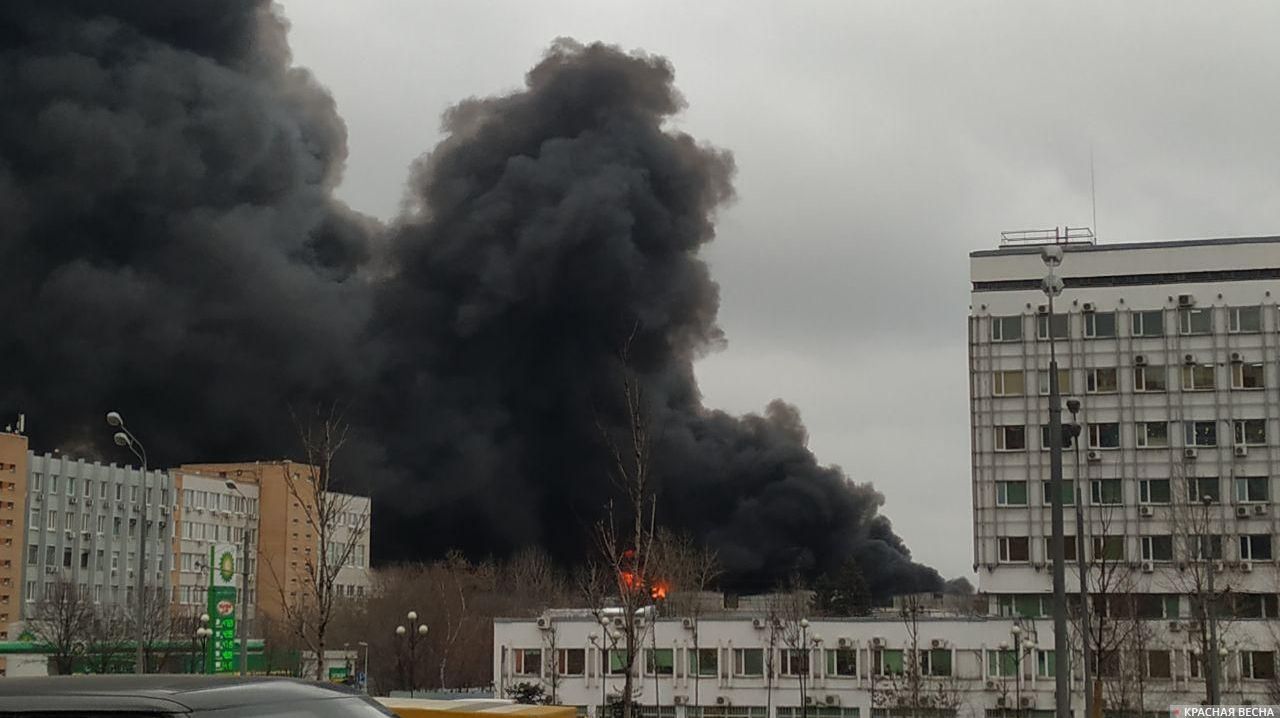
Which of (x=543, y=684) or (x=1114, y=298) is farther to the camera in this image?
(x=1114, y=298)

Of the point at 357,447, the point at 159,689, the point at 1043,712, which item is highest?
the point at 357,447

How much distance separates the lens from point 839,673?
53.8 m

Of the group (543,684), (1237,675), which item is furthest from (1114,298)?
(543,684)

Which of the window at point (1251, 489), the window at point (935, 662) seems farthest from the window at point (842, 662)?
the window at point (1251, 489)

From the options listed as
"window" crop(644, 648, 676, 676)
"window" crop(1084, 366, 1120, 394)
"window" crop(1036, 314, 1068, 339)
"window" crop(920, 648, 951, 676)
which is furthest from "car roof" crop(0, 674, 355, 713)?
"window" crop(1084, 366, 1120, 394)

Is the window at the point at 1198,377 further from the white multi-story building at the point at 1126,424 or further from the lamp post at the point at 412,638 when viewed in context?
the lamp post at the point at 412,638

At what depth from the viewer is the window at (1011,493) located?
62375 mm

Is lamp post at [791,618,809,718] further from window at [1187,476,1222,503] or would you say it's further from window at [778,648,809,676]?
window at [1187,476,1222,503]

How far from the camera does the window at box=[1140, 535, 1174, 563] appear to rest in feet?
199

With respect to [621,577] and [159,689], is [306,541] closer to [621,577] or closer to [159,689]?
[621,577]

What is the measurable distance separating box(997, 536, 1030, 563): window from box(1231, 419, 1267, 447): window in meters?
9.90

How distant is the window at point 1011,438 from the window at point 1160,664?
11.4m

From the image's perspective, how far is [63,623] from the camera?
65562 millimetres

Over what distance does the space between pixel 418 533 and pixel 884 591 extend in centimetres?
3503
